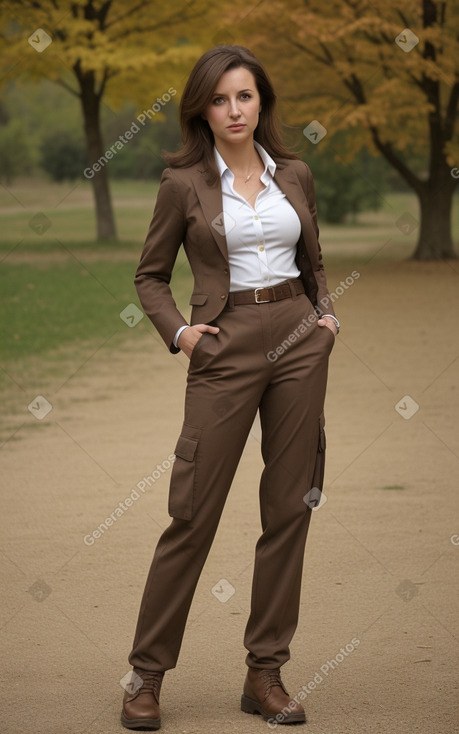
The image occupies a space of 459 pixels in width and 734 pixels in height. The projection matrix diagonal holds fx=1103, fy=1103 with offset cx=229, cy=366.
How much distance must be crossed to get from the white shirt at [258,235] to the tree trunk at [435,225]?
1824 centimetres

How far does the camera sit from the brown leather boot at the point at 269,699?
140 inches

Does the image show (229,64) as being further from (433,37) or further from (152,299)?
(433,37)

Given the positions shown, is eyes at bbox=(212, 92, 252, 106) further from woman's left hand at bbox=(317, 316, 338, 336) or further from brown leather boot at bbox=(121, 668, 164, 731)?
brown leather boot at bbox=(121, 668, 164, 731)

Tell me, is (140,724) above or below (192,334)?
below

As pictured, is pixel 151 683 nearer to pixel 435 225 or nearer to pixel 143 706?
pixel 143 706

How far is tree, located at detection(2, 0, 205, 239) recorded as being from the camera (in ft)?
72.7

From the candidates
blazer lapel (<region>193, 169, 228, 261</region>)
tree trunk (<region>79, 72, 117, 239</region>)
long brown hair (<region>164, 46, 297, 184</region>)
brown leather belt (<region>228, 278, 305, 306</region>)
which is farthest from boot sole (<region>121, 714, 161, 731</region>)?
tree trunk (<region>79, 72, 117, 239</region>)

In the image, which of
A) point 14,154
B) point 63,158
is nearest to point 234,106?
point 63,158

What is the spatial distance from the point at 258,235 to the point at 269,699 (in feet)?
4.89

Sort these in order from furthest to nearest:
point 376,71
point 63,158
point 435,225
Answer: point 63,158
point 435,225
point 376,71

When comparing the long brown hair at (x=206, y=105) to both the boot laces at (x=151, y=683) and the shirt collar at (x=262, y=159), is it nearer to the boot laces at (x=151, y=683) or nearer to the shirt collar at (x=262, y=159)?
the shirt collar at (x=262, y=159)

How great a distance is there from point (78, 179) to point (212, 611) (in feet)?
155

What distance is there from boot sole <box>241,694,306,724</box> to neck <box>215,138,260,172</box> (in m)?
1.74

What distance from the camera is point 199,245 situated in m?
3.45
